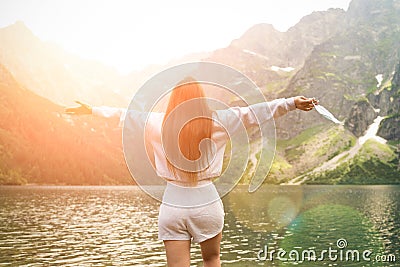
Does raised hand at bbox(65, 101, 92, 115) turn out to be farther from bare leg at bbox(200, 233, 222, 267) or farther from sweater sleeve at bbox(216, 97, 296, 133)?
bare leg at bbox(200, 233, 222, 267)

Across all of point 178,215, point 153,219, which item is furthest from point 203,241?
point 153,219

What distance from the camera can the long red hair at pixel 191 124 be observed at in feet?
16.5


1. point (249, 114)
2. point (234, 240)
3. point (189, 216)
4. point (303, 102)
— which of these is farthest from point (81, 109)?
point (234, 240)

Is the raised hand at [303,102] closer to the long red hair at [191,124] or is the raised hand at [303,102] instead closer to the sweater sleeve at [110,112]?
the long red hair at [191,124]

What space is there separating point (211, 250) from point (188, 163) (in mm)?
1092

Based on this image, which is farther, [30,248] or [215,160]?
[30,248]

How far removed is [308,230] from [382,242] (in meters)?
13.0

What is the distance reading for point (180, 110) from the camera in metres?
5.09

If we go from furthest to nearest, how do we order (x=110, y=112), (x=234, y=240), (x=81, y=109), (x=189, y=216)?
(x=234, y=240) < (x=81, y=109) < (x=110, y=112) < (x=189, y=216)

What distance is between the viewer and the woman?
16.6 ft

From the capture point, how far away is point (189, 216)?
202 inches

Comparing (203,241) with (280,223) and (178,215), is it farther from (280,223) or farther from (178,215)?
(280,223)

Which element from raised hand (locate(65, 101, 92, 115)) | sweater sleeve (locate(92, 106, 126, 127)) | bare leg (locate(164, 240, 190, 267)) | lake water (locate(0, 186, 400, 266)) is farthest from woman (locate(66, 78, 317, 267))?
lake water (locate(0, 186, 400, 266))

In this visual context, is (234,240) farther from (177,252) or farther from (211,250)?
(177,252)
